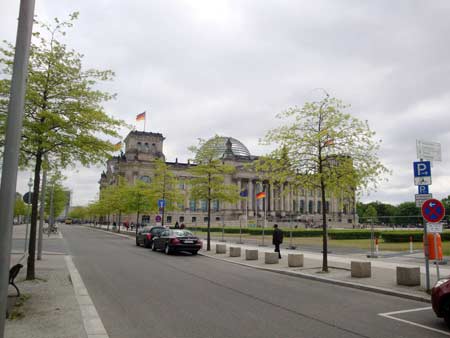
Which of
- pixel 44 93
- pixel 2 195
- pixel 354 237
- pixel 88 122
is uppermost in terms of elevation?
pixel 44 93

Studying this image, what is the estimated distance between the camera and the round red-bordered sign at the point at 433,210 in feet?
34.2

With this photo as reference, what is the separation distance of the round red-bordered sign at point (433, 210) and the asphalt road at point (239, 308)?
2.37 m

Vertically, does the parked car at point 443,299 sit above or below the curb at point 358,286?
above

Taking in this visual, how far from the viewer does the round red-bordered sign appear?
10414mm

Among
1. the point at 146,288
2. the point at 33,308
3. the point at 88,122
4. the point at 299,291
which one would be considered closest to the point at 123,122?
the point at 88,122

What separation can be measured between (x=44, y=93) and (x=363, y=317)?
1117 cm

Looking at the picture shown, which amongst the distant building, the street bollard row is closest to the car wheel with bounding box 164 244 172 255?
the street bollard row

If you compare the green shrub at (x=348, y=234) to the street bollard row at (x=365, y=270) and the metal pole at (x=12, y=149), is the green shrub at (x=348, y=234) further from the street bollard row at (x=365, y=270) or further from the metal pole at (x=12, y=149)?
the metal pole at (x=12, y=149)

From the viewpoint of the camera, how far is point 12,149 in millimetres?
4449

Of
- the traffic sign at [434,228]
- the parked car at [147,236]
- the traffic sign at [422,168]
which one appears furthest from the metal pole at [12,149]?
the parked car at [147,236]

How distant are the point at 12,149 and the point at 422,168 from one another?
11167mm

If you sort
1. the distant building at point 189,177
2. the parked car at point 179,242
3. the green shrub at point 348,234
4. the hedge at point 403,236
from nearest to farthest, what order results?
the parked car at point 179,242, the hedge at point 403,236, the green shrub at point 348,234, the distant building at point 189,177

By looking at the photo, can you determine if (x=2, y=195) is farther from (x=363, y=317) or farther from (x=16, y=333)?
(x=363, y=317)

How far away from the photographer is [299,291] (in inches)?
449
